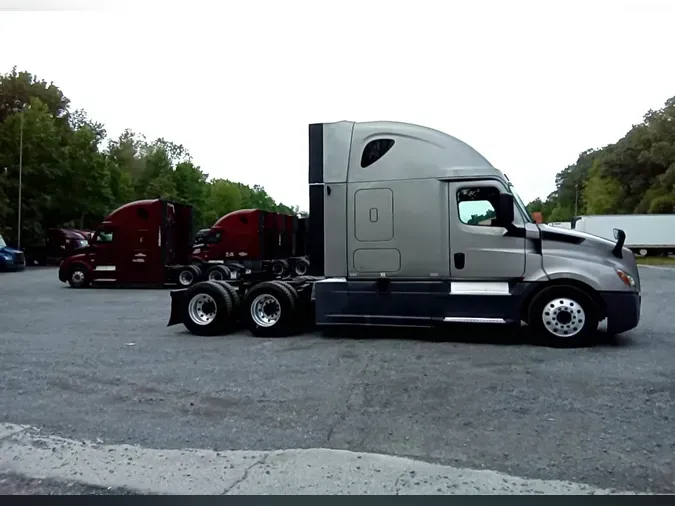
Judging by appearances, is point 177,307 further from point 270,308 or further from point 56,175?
point 56,175

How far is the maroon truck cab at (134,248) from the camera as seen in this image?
20266 millimetres

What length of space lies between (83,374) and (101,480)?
3.41m

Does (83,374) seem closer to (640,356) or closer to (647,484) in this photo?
(647,484)

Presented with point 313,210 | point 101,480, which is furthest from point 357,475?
point 313,210

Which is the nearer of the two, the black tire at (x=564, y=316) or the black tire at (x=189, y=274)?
the black tire at (x=564, y=316)

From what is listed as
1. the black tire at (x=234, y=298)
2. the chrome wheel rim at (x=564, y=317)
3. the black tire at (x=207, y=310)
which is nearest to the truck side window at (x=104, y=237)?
the black tire at (x=207, y=310)

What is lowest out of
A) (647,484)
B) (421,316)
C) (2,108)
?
(647,484)

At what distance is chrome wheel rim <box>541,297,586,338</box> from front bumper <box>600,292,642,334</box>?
372 mm

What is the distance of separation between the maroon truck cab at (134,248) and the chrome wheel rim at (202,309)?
1043 cm

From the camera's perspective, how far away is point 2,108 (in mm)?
47469

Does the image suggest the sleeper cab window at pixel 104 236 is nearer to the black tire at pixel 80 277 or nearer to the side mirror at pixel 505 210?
the black tire at pixel 80 277

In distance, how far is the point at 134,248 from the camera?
20.5 m

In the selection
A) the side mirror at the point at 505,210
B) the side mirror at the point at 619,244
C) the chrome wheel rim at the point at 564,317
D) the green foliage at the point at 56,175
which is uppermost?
the green foliage at the point at 56,175

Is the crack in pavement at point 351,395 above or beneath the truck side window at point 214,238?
beneath
